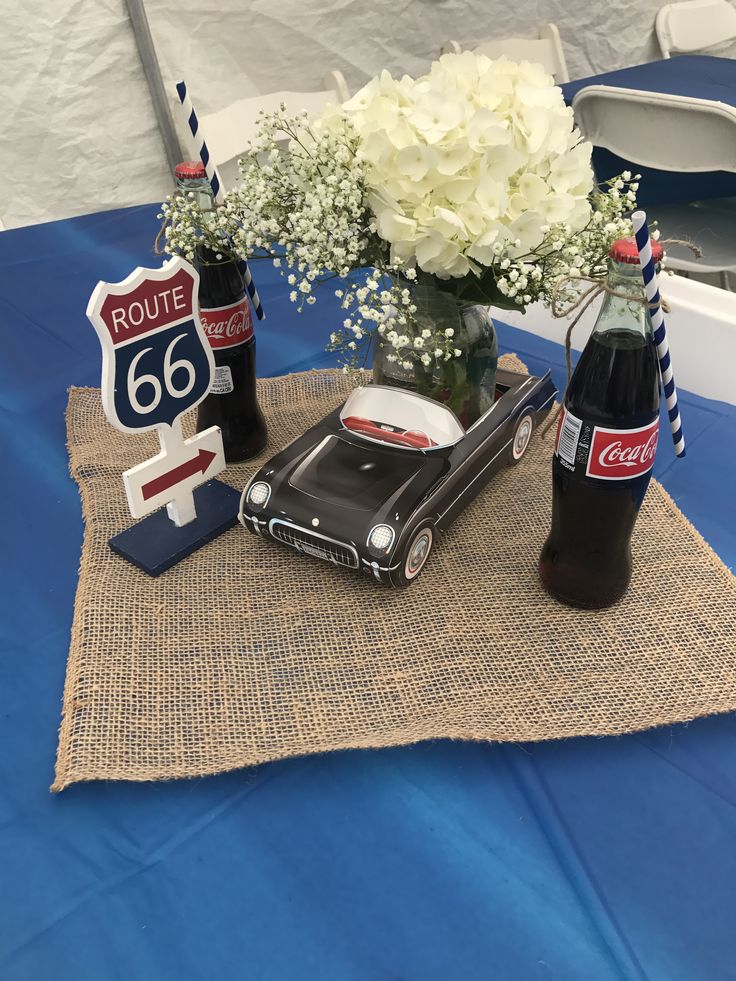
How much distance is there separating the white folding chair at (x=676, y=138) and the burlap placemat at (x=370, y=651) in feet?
3.61

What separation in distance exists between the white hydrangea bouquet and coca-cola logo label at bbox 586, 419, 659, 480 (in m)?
0.15

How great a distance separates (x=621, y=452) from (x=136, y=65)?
2.43 metres

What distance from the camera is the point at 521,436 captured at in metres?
0.99

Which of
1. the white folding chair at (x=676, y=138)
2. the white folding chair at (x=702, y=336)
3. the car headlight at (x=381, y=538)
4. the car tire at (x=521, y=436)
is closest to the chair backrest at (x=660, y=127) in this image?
the white folding chair at (x=676, y=138)

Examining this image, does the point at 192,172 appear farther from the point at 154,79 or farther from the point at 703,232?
the point at 154,79

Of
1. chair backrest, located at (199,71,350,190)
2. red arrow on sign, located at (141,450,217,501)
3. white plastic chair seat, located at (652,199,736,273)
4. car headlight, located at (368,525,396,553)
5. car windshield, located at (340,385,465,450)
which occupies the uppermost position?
chair backrest, located at (199,71,350,190)

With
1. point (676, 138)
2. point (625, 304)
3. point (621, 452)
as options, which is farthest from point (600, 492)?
point (676, 138)

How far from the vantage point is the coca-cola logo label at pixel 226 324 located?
0.91 m

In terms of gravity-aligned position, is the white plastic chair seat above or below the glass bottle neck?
below

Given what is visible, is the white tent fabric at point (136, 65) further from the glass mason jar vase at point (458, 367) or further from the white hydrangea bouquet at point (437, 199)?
the glass mason jar vase at point (458, 367)

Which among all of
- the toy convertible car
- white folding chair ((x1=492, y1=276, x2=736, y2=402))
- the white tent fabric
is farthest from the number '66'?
the white tent fabric

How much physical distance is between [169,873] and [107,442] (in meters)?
0.63

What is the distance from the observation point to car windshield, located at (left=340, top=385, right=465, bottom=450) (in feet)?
2.73

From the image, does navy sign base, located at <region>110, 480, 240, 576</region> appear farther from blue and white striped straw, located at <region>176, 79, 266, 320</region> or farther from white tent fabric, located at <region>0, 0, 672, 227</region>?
white tent fabric, located at <region>0, 0, 672, 227</region>
